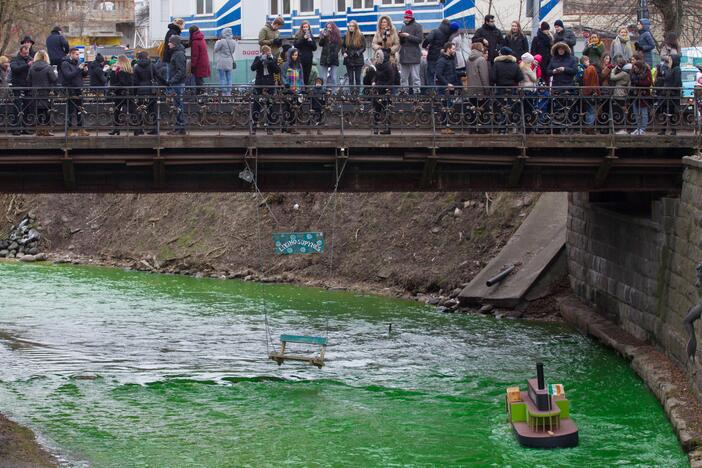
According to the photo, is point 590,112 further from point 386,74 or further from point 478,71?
point 386,74

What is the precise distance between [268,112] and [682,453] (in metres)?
9.28

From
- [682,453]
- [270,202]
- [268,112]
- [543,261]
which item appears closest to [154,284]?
[270,202]

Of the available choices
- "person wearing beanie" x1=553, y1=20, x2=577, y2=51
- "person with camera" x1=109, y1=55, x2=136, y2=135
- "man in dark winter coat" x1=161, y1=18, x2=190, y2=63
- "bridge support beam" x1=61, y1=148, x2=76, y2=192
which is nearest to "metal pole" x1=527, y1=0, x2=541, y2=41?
"person wearing beanie" x1=553, y1=20, x2=577, y2=51

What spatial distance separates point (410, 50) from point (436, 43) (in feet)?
1.73

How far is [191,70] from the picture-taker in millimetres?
25641

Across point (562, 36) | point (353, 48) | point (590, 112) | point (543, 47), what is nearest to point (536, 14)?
point (543, 47)

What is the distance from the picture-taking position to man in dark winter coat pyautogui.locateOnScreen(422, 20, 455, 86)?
26391 millimetres

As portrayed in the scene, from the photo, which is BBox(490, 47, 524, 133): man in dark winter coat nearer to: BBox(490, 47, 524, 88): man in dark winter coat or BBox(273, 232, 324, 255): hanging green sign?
BBox(490, 47, 524, 88): man in dark winter coat

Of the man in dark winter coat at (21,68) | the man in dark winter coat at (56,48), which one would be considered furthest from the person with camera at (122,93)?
the man in dark winter coat at (21,68)

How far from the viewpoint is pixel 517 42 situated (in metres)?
26.0

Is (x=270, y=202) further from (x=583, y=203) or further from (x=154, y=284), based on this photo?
(x=583, y=203)

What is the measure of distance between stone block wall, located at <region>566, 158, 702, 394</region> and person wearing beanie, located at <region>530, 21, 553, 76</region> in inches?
135

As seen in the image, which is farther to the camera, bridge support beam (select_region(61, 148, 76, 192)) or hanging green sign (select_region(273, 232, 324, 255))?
bridge support beam (select_region(61, 148, 76, 192))

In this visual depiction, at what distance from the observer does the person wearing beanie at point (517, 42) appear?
25.8 metres
